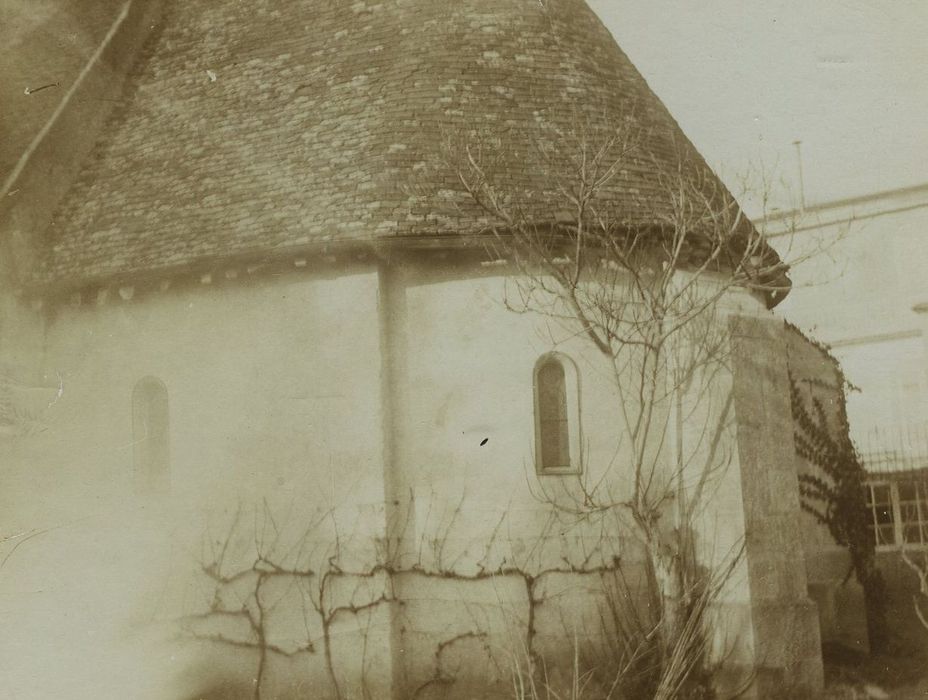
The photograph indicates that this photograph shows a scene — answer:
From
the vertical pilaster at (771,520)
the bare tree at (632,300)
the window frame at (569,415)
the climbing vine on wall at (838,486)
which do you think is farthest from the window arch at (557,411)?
the climbing vine on wall at (838,486)

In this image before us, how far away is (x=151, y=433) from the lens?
41.4 feet

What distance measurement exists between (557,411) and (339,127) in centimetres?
499

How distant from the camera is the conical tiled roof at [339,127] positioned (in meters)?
11.6

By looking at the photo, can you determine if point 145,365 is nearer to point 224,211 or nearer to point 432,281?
point 224,211

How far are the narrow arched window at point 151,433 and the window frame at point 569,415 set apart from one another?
522 cm

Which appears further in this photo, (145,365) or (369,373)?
(145,365)

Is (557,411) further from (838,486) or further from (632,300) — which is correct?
(838,486)

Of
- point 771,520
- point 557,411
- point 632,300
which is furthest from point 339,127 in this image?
point 771,520

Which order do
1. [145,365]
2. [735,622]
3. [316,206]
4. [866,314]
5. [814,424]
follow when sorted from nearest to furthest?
[735,622]
[316,206]
[145,365]
[814,424]
[866,314]

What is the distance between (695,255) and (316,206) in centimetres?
504

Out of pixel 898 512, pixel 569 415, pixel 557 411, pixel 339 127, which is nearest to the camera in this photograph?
pixel 569 415

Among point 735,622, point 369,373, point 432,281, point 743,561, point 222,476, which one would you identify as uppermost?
point 432,281

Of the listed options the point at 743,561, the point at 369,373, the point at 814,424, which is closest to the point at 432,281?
the point at 369,373

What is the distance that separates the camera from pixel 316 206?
38.3 feet
